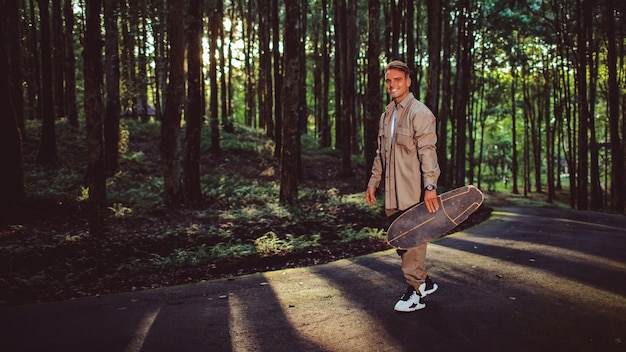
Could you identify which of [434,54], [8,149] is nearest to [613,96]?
[434,54]

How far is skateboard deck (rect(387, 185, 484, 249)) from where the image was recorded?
4531 millimetres

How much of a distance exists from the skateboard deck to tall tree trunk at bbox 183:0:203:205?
974 cm

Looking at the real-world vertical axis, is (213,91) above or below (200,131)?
above

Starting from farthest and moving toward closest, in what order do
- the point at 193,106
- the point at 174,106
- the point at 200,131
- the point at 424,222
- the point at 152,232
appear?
the point at 200,131, the point at 193,106, the point at 174,106, the point at 152,232, the point at 424,222

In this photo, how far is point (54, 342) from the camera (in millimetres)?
4035

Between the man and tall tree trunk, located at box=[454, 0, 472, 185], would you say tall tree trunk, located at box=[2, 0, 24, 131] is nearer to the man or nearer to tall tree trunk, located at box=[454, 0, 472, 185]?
the man

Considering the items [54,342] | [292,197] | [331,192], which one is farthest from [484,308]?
[331,192]

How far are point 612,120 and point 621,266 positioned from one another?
14407 mm

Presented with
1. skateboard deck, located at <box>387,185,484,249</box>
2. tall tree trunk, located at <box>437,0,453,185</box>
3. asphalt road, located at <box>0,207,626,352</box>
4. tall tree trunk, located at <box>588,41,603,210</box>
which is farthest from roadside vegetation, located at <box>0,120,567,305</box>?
tall tree trunk, located at <box>588,41,603,210</box>

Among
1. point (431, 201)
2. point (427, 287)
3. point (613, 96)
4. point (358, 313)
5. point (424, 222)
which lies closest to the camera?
point (431, 201)

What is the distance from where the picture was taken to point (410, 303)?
4.61 meters

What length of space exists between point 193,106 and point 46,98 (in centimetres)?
621

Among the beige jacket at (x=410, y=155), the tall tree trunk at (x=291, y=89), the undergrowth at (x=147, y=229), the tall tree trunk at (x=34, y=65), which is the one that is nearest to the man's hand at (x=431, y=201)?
the beige jacket at (x=410, y=155)

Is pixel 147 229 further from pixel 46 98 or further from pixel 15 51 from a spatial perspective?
pixel 15 51
